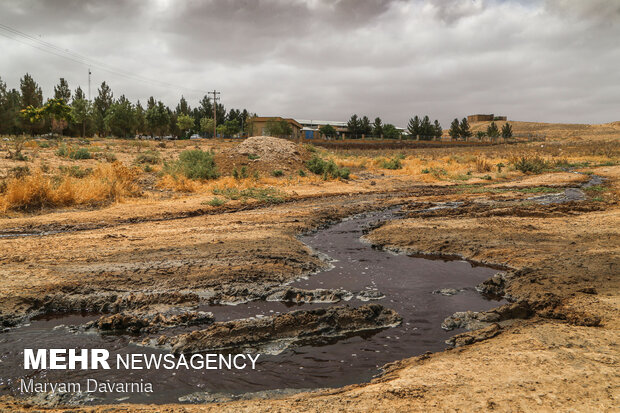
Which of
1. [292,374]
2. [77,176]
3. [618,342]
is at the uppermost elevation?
[77,176]

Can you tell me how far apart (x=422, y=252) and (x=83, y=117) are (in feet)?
203

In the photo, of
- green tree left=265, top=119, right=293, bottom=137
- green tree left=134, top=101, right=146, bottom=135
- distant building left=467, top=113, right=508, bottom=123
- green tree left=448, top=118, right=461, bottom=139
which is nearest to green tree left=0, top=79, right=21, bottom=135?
green tree left=134, top=101, right=146, bottom=135

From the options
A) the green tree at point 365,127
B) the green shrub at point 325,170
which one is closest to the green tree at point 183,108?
the green tree at point 365,127

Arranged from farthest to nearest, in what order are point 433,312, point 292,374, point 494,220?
point 494,220, point 433,312, point 292,374

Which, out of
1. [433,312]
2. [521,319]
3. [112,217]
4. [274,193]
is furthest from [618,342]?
[274,193]

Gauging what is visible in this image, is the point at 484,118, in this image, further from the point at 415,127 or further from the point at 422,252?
the point at 422,252

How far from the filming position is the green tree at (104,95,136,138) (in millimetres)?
63844

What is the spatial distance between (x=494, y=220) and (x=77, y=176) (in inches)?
652

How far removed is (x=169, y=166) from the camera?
20.9 m

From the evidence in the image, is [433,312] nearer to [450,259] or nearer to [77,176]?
[450,259]

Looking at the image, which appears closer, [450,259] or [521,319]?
[521,319]

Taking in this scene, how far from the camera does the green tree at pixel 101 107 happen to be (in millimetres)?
66438

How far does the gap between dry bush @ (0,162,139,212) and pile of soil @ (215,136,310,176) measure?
5981mm

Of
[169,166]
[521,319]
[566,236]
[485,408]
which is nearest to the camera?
[485,408]
